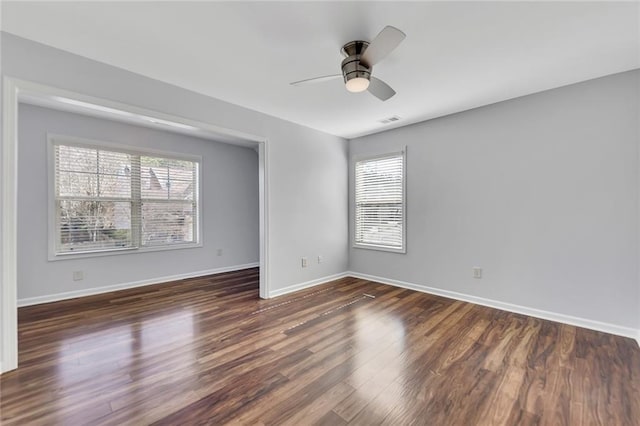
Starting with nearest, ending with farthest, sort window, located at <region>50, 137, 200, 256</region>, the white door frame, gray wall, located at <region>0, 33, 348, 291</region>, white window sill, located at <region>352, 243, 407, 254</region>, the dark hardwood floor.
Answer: the dark hardwood floor < the white door frame < gray wall, located at <region>0, 33, 348, 291</region> < window, located at <region>50, 137, 200, 256</region> < white window sill, located at <region>352, 243, 407, 254</region>

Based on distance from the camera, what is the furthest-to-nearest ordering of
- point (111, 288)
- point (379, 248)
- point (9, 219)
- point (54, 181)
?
point (379, 248) → point (111, 288) → point (54, 181) → point (9, 219)

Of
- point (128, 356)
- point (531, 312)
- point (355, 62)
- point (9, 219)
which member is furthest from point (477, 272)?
point (9, 219)

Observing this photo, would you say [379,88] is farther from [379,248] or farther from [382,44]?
[379,248]

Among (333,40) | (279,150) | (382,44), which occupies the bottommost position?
→ (279,150)

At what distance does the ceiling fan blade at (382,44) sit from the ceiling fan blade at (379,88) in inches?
8.9

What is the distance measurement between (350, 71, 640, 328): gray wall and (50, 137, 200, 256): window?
3.89 metres

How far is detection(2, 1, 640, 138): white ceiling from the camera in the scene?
180cm

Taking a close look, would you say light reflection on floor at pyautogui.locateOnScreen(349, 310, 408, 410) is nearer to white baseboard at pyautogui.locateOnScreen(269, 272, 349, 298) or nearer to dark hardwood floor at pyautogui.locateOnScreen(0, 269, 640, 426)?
dark hardwood floor at pyautogui.locateOnScreen(0, 269, 640, 426)

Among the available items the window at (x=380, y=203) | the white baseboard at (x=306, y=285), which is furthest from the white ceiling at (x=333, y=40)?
the white baseboard at (x=306, y=285)

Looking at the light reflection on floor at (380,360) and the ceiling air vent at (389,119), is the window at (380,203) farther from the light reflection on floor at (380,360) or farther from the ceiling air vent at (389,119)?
the light reflection on floor at (380,360)

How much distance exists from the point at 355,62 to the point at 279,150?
77.7 inches

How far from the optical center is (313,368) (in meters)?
2.09

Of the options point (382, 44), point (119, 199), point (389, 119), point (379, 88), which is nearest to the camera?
point (382, 44)

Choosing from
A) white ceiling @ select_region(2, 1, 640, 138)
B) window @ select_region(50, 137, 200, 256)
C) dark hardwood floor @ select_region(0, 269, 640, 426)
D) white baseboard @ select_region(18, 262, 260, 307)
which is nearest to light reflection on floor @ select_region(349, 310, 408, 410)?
dark hardwood floor @ select_region(0, 269, 640, 426)
